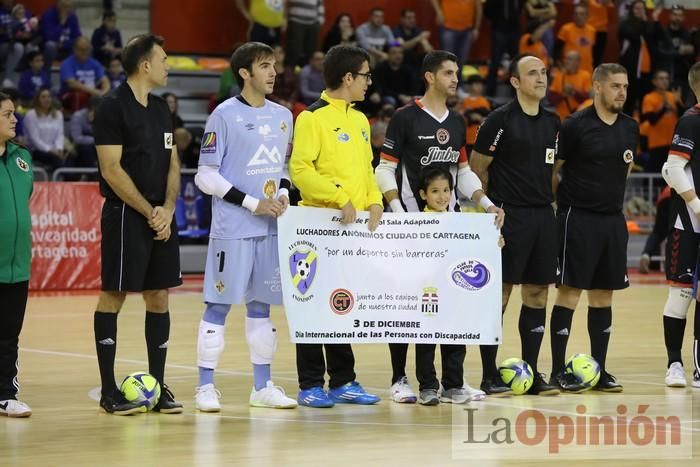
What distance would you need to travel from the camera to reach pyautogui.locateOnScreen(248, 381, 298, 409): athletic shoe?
928cm

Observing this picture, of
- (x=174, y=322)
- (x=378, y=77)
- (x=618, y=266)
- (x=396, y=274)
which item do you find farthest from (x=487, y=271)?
(x=378, y=77)

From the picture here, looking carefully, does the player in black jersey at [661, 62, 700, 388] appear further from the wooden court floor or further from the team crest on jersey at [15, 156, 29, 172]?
the team crest on jersey at [15, 156, 29, 172]

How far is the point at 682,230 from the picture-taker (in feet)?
35.3

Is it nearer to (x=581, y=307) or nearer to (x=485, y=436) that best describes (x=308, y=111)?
(x=485, y=436)

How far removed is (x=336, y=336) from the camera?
30.5ft

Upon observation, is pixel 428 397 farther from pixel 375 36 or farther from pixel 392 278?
pixel 375 36

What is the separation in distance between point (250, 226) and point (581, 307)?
27.4 feet

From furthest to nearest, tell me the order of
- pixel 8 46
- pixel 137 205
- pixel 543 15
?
1. pixel 543 15
2. pixel 8 46
3. pixel 137 205

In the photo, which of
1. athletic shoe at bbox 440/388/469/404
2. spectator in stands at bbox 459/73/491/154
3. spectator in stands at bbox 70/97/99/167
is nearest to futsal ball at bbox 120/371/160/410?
athletic shoe at bbox 440/388/469/404

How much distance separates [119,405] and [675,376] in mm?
4378

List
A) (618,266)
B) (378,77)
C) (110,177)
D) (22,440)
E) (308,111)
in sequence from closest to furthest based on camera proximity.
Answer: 1. (22,440)
2. (110,177)
3. (308,111)
4. (618,266)
5. (378,77)

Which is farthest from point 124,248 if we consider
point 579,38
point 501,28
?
point 579,38

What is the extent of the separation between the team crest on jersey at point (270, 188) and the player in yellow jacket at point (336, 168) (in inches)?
7.0

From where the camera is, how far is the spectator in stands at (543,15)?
25.7 metres
